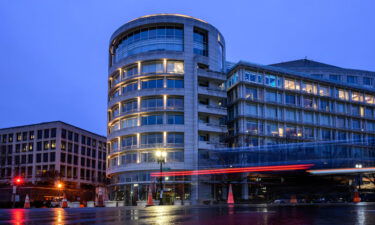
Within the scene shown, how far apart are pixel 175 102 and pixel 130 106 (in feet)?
27.5

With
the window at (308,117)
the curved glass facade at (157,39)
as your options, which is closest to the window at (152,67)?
the curved glass facade at (157,39)

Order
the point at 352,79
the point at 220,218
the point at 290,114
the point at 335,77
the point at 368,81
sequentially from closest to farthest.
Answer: the point at 220,218, the point at 290,114, the point at 335,77, the point at 352,79, the point at 368,81

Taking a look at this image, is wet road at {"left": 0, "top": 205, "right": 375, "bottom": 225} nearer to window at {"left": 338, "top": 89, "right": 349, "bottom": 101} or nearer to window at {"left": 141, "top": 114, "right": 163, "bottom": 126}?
window at {"left": 141, "top": 114, "right": 163, "bottom": 126}

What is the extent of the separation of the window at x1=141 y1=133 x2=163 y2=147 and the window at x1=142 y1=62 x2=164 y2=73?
35.5ft

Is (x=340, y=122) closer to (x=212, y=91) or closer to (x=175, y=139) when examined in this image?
(x=212, y=91)

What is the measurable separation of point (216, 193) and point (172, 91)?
1819cm

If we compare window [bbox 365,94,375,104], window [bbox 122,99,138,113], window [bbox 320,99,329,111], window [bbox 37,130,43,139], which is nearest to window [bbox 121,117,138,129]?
window [bbox 122,99,138,113]

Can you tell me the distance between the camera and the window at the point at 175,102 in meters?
70.3

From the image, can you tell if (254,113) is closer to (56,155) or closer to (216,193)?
(216,193)

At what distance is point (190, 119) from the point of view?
69812mm

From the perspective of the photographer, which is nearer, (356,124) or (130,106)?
(130,106)

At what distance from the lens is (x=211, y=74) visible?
73.2 m

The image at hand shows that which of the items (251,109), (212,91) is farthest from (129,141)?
(251,109)

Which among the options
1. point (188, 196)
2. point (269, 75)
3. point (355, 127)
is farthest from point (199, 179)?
point (355, 127)
